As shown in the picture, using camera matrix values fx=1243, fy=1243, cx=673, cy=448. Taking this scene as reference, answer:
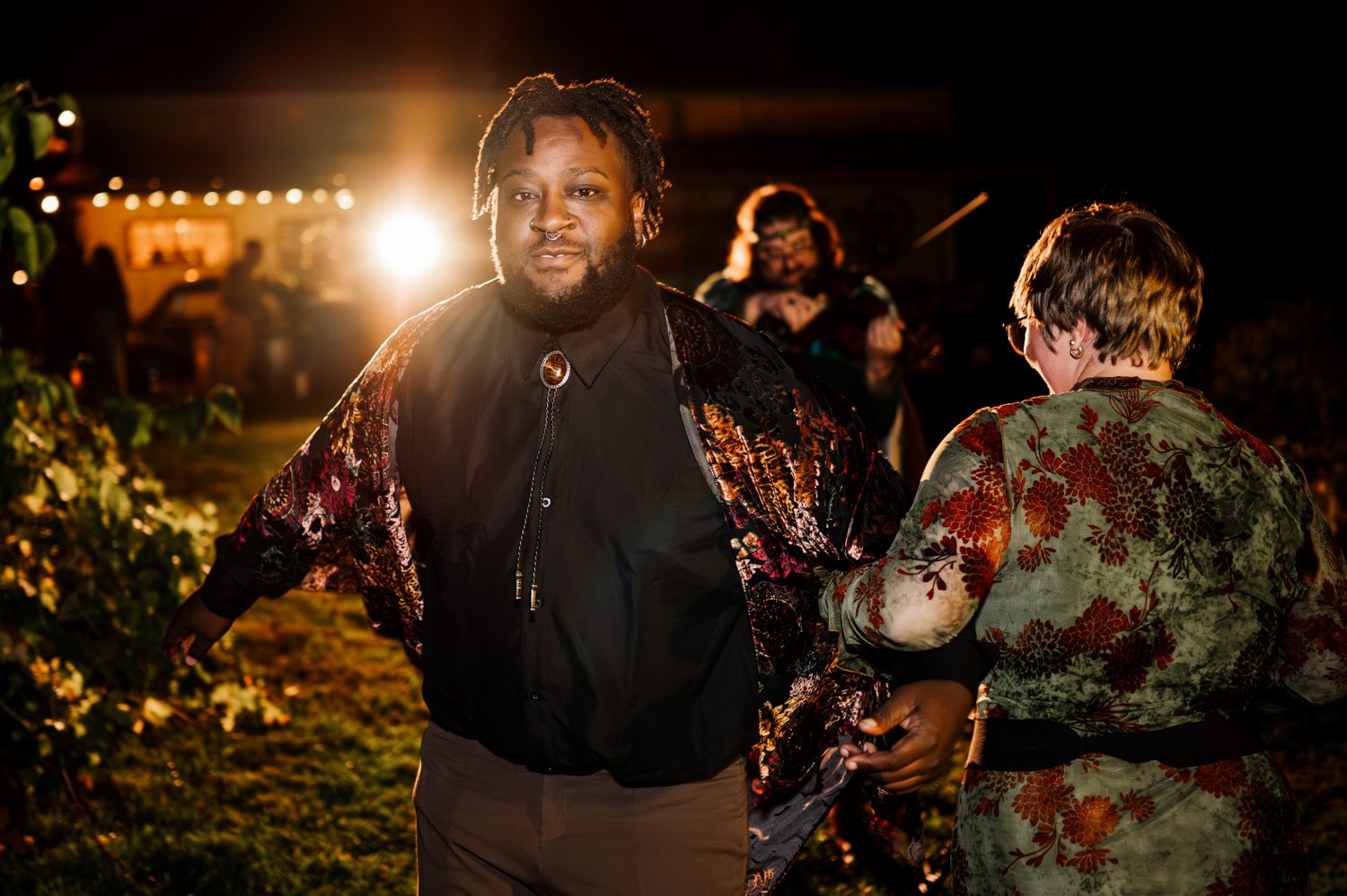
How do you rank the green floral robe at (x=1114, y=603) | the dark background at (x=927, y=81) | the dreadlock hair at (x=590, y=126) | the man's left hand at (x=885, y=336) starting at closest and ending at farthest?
the green floral robe at (x=1114, y=603), the dreadlock hair at (x=590, y=126), the man's left hand at (x=885, y=336), the dark background at (x=927, y=81)

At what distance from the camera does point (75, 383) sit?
17.7 ft

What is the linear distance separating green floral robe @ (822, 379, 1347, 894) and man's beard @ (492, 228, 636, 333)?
76 centimetres

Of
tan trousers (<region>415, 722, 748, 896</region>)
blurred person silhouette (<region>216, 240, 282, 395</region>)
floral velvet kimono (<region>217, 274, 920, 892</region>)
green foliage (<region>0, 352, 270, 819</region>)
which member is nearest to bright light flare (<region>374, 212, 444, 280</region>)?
blurred person silhouette (<region>216, 240, 282, 395</region>)

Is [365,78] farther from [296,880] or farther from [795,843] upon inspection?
[795,843]

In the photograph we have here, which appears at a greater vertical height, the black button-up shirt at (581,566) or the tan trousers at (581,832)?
the black button-up shirt at (581,566)

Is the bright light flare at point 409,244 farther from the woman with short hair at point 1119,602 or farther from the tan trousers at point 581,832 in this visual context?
the woman with short hair at point 1119,602

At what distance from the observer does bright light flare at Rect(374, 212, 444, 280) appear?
63.1 feet

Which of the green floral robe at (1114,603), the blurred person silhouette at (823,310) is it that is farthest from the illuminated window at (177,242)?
the green floral robe at (1114,603)

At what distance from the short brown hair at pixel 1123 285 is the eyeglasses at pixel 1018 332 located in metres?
0.07

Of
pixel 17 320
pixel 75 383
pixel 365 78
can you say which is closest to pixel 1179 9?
pixel 365 78

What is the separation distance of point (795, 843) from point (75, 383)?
13.6ft

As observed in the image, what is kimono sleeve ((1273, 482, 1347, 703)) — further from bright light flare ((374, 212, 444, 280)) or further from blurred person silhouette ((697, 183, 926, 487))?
bright light flare ((374, 212, 444, 280))

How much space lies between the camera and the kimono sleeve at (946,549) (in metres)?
2.01

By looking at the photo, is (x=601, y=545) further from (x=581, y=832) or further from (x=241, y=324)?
(x=241, y=324)
